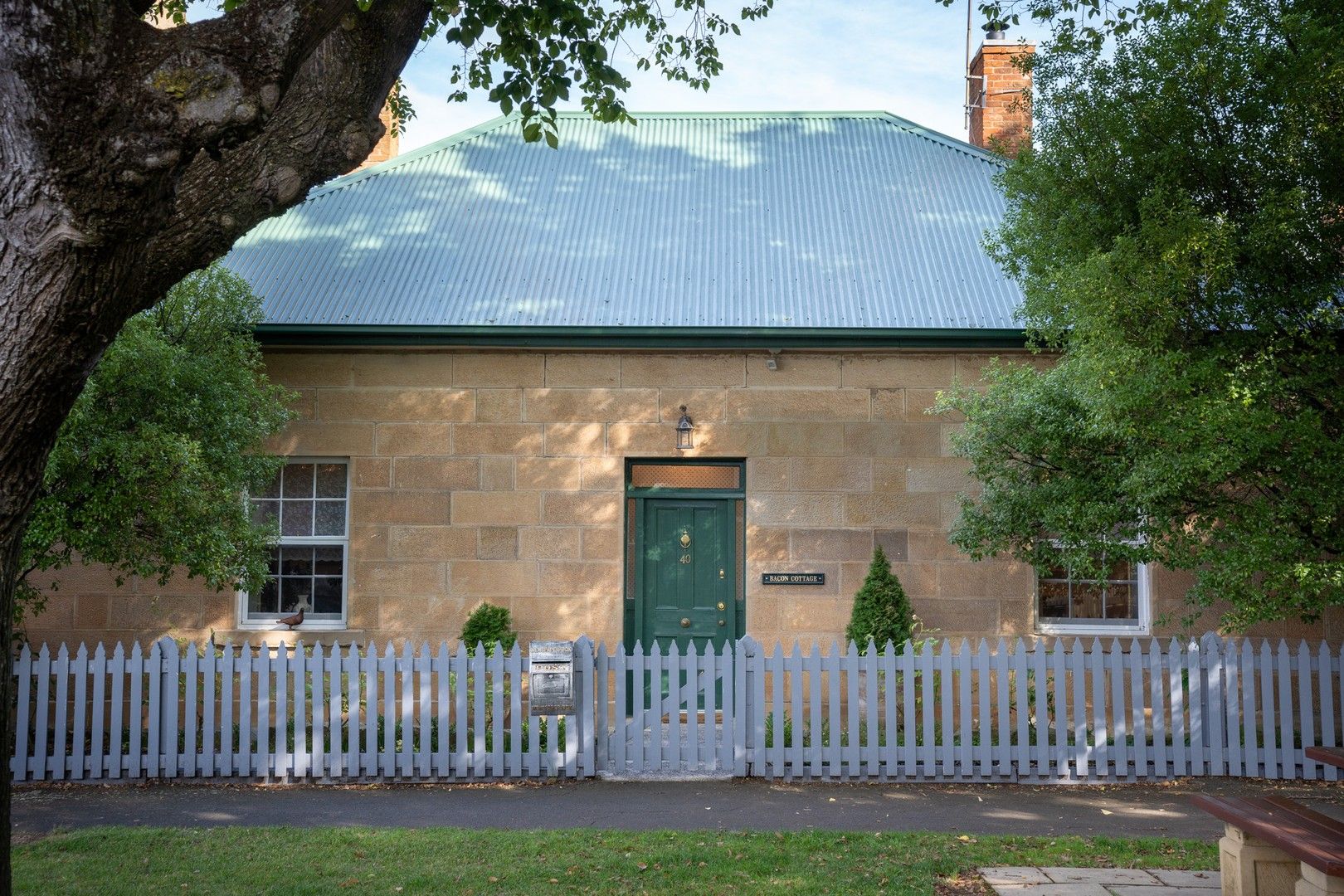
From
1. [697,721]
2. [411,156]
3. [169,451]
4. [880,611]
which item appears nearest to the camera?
[169,451]

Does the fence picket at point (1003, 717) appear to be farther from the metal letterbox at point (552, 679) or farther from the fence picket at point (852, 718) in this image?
the metal letterbox at point (552, 679)

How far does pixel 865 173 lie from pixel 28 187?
34.5 ft

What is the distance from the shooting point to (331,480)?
10711 millimetres

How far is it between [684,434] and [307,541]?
3.73 meters

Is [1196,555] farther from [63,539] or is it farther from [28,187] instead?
[63,539]

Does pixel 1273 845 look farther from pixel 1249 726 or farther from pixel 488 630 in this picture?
pixel 488 630

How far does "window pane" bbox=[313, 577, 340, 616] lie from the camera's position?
10617 mm

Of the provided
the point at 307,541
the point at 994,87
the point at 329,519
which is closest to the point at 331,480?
the point at 329,519

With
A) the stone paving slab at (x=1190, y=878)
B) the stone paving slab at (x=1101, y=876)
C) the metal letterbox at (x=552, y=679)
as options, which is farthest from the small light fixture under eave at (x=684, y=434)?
the stone paving slab at (x=1190, y=878)

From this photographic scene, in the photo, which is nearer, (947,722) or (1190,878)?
(1190,878)

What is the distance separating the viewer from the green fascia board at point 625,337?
10070 mm

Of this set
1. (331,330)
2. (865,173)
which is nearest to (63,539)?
(331,330)

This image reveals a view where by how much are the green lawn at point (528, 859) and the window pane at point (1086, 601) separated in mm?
3962

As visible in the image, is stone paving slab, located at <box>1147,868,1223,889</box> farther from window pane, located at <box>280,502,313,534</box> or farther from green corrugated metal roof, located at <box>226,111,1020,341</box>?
window pane, located at <box>280,502,313,534</box>
